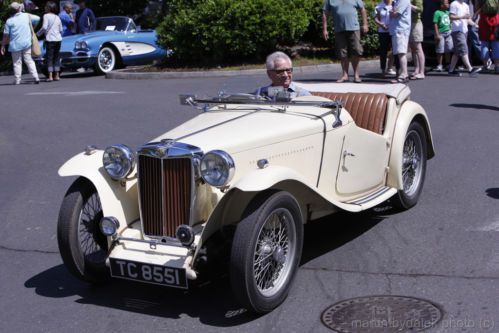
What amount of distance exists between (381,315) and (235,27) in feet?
45.5

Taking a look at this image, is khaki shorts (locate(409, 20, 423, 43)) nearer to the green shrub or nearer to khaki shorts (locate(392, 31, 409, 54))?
khaki shorts (locate(392, 31, 409, 54))

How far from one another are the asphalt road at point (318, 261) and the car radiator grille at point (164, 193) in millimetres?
520

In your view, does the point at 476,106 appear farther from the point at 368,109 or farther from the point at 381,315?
the point at 381,315

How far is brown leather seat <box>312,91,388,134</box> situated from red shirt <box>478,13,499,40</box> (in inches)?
355

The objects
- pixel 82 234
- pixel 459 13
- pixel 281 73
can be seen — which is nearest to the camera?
pixel 82 234

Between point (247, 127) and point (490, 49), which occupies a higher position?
point (490, 49)

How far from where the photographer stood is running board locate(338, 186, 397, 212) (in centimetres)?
577

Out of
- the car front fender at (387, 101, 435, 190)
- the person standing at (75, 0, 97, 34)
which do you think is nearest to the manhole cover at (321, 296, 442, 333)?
the car front fender at (387, 101, 435, 190)

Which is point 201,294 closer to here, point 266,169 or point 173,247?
point 173,247

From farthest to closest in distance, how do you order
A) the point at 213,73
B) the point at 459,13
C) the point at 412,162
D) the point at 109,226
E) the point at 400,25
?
1. the point at 213,73
2. the point at 459,13
3. the point at 400,25
4. the point at 412,162
5. the point at 109,226

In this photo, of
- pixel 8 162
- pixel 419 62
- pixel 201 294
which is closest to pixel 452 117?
pixel 419 62

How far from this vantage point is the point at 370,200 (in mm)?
6070

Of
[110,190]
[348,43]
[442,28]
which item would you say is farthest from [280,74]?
[442,28]

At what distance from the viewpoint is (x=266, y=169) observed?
487cm
